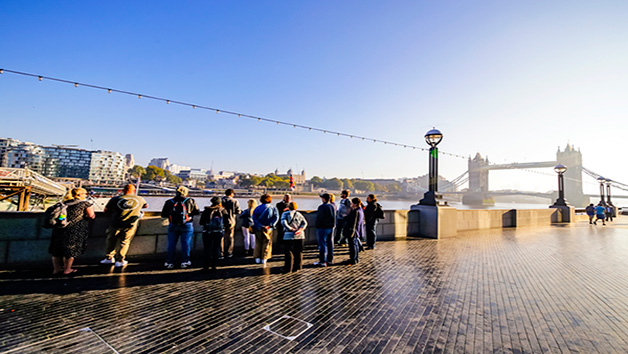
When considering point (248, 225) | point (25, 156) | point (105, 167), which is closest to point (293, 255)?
point (248, 225)

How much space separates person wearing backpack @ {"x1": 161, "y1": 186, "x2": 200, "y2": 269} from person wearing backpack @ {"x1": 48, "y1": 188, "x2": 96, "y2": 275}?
1295mm

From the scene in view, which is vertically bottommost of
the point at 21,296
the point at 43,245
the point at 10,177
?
the point at 21,296

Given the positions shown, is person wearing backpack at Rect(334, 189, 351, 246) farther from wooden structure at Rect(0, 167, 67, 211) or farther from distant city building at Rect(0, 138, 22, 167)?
distant city building at Rect(0, 138, 22, 167)

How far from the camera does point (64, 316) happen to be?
3230mm

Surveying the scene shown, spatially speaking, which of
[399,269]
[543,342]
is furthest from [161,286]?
[543,342]

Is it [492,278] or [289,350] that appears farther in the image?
[492,278]

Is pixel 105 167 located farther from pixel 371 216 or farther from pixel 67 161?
pixel 371 216

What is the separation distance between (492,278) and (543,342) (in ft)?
8.33

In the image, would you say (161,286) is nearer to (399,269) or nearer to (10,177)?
(399,269)

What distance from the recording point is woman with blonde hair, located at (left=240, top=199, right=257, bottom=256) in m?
6.34

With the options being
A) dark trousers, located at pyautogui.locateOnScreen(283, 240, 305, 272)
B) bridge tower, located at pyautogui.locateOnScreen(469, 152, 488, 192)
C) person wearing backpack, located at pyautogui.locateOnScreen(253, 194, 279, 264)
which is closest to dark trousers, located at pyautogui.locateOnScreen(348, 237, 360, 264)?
dark trousers, located at pyautogui.locateOnScreen(283, 240, 305, 272)

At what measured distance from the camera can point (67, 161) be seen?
111 meters

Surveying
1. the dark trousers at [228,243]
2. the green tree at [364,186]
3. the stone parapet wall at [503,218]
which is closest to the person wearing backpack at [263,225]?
the dark trousers at [228,243]

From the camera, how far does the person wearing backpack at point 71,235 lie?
479 centimetres
